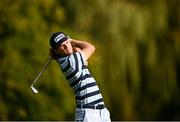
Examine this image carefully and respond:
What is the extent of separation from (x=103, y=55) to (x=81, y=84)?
8.02m

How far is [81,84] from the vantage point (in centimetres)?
713

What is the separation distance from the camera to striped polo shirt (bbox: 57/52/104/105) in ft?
23.4

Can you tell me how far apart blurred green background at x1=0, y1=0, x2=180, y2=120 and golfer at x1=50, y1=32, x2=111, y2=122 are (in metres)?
7.42

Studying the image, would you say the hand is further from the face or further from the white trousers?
the white trousers

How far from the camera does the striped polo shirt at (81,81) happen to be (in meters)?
7.12

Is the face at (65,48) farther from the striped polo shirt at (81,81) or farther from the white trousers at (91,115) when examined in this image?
the white trousers at (91,115)

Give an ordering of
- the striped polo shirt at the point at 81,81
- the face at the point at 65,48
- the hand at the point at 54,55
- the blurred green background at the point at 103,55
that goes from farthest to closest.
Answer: the blurred green background at the point at 103,55 < the hand at the point at 54,55 < the face at the point at 65,48 < the striped polo shirt at the point at 81,81

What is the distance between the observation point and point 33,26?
15047mm

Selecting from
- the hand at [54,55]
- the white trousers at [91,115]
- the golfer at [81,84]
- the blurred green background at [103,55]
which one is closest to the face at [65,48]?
the golfer at [81,84]

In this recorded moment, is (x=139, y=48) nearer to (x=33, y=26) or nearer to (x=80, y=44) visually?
(x=33, y=26)

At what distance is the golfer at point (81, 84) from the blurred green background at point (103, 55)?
24.3ft

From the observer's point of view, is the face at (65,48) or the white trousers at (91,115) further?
the face at (65,48)

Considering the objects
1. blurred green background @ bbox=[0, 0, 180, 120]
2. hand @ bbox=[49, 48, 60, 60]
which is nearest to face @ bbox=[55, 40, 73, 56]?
hand @ bbox=[49, 48, 60, 60]

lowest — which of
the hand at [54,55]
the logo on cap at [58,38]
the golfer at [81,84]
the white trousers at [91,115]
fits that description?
the white trousers at [91,115]
